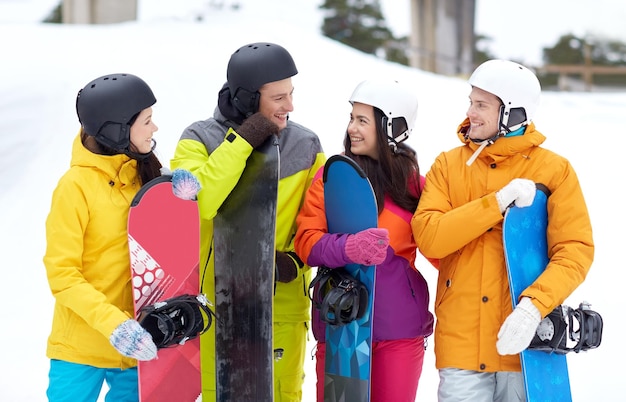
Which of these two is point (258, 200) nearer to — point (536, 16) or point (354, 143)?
point (354, 143)

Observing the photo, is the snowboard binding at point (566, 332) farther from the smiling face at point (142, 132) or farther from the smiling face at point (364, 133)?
the smiling face at point (142, 132)

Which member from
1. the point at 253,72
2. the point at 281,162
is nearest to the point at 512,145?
the point at 281,162

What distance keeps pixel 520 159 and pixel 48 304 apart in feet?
14.0

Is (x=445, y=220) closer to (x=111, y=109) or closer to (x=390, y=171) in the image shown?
(x=390, y=171)

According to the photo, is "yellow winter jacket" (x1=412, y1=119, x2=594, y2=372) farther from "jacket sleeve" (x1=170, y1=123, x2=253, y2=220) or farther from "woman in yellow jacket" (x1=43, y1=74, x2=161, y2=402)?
"woman in yellow jacket" (x1=43, y1=74, x2=161, y2=402)

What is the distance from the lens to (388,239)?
133 inches

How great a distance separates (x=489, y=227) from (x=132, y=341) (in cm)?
141

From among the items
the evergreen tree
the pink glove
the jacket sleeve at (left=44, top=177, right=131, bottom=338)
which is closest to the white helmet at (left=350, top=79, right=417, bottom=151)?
the pink glove

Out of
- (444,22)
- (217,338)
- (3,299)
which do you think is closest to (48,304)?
(3,299)

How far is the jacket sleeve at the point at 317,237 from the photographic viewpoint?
3.44 m

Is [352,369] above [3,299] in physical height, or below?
above

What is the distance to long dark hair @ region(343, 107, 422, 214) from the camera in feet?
11.8

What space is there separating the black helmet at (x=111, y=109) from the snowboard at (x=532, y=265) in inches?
59.5

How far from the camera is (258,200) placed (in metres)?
3.51
